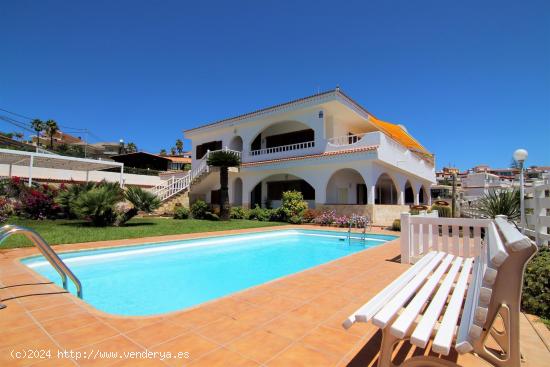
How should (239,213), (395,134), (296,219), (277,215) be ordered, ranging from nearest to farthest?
(296,219)
(277,215)
(239,213)
(395,134)

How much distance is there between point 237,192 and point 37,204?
13.2m

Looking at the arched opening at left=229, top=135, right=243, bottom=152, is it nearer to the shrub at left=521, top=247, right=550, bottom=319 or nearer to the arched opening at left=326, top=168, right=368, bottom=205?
the arched opening at left=326, top=168, right=368, bottom=205

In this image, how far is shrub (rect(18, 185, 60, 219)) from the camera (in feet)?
42.9

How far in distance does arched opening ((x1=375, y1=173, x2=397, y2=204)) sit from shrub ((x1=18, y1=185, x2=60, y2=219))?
874 inches

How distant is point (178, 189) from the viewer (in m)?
21.2

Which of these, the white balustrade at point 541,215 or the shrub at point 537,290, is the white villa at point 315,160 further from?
the shrub at point 537,290

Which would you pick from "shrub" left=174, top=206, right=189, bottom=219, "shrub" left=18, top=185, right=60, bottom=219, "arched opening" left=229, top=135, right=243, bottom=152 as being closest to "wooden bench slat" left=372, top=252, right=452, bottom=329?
"shrub" left=18, top=185, right=60, bottom=219

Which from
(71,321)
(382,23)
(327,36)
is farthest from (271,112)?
(71,321)

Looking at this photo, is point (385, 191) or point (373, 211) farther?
point (385, 191)

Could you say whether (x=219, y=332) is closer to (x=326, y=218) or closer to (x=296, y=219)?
(x=326, y=218)

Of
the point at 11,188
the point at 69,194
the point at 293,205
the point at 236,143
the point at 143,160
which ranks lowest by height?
the point at 293,205

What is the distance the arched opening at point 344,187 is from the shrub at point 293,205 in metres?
2.10

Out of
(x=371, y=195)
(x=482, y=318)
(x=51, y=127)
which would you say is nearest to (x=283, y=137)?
(x=371, y=195)

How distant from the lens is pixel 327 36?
48.0 feet
